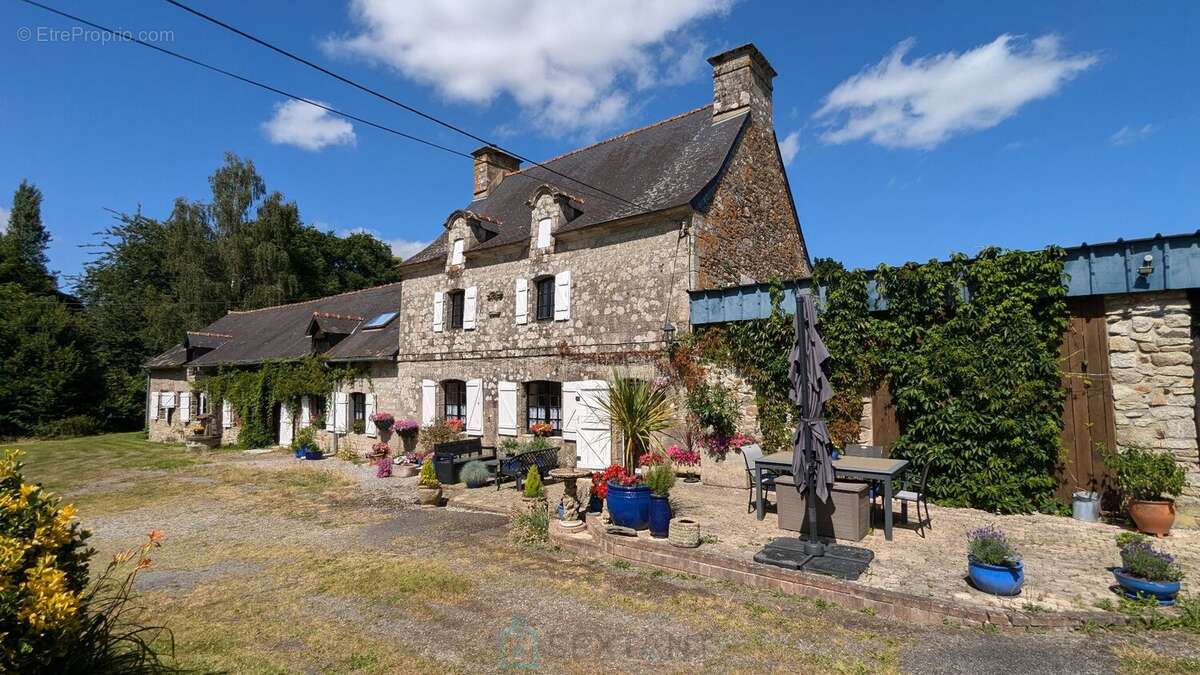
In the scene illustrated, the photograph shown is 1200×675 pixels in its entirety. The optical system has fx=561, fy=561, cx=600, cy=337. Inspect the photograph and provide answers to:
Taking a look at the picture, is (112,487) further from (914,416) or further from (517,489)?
(914,416)

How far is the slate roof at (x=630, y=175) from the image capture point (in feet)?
39.3

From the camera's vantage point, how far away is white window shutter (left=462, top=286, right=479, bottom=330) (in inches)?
577

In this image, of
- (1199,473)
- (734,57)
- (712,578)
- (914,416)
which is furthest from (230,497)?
(1199,473)

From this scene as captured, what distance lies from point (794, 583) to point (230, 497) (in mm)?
10552

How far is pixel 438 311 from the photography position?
50.8ft

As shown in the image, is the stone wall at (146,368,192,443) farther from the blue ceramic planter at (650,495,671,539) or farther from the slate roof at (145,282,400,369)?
the blue ceramic planter at (650,495,671,539)

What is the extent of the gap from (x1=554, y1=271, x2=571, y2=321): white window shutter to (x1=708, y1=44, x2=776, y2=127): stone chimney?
5.36 meters

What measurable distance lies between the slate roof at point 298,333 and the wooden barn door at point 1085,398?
49.5 ft

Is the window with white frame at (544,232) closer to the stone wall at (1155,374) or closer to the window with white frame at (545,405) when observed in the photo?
the window with white frame at (545,405)

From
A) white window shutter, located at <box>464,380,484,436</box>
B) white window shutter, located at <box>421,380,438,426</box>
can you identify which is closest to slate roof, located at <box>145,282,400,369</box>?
white window shutter, located at <box>421,380,438,426</box>

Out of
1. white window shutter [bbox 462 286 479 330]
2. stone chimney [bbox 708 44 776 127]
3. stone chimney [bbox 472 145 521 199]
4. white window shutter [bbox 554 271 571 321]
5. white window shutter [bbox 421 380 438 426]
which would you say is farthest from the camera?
stone chimney [bbox 472 145 521 199]

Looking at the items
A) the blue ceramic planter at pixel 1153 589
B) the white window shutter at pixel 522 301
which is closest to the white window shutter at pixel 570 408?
the white window shutter at pixel 522 301

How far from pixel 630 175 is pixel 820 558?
10107 mm

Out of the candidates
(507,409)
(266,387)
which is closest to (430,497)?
(507,409)
